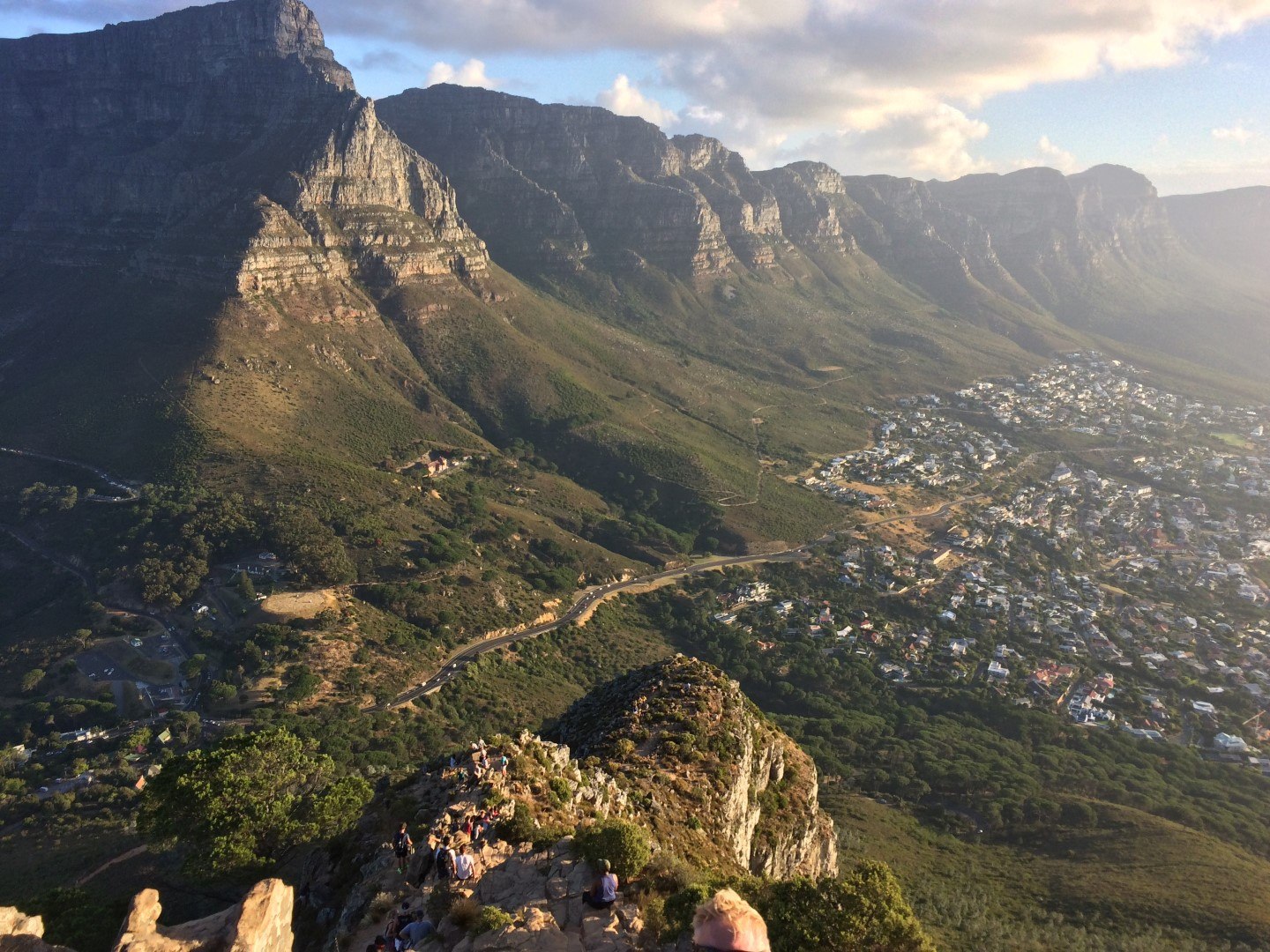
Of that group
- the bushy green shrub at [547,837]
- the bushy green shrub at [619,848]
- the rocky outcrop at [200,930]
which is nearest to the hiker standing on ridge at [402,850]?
the rocky outcrop at [200,930]

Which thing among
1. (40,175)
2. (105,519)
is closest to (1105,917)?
(105,519)

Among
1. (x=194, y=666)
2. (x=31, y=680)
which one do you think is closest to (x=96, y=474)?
(x=31, y=680)

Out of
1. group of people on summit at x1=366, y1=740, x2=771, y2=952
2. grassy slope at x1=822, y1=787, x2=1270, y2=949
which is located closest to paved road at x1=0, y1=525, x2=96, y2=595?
group of people on summit at x1=366, y1=740, x2=771, y2=952

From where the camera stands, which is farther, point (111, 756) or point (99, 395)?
point (99, 395)

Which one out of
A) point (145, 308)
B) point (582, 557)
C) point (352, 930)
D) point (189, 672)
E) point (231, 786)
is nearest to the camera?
point (352, 930)

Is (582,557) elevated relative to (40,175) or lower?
lower

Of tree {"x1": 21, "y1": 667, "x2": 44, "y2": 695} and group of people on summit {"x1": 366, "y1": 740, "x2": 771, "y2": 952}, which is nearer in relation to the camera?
group of people on summit {"x1": 366, "y1": 740, "x2": 771, "y2": 952}

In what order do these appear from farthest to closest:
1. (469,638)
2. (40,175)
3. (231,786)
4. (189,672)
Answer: (40,175) < (469,638) < (189,672) < (231,786)

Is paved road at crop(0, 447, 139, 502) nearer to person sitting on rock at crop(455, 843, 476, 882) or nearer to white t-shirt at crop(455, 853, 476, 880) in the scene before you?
person sitting on rock at crop(455, 843, 476, 882)

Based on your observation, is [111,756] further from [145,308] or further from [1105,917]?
[145,308]
